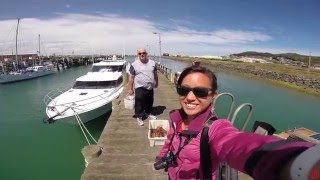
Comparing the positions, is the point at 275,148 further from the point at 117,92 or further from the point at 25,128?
the point at 25,128

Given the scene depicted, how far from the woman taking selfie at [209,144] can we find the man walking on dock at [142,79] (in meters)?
5.94

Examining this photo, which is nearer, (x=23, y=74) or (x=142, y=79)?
(x=142, y=79)

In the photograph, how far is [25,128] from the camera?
56.3ft

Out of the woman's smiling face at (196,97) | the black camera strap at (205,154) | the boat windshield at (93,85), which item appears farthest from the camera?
the boat windshield at (93,85)

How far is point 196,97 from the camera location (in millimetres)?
2102

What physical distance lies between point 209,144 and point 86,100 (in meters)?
12.5

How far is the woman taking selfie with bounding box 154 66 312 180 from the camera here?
949 mm

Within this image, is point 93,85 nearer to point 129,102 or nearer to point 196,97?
point 129,102

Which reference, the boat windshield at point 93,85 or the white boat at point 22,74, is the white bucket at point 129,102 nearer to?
the boat windshield at point 93,85

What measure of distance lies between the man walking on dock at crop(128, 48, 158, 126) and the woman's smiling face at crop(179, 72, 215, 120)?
242 inches

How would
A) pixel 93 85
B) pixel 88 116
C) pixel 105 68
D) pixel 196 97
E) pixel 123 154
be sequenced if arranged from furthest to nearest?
pixel 105 68 → pixel 93 85 → pixel 88 116 → pixel 123 154 → pixel 196 97

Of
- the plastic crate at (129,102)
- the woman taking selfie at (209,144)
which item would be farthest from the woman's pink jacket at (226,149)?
the plastic crate at (129,102)

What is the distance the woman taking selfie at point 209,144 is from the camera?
95 cm

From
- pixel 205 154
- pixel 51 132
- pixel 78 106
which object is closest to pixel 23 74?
pixel 51 132
